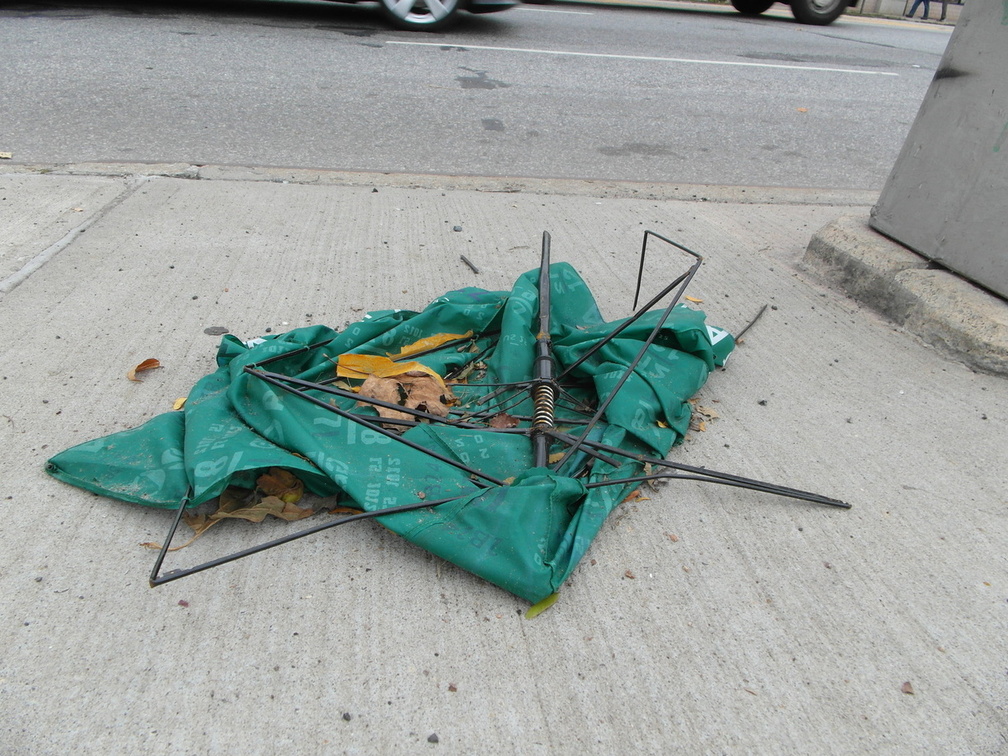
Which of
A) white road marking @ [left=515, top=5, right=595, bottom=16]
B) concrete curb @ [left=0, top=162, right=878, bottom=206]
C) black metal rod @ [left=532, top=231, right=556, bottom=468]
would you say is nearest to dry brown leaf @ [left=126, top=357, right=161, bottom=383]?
black metal rod @ [left=532, top=231, right=556, bottom=468]

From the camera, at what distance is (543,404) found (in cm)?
216

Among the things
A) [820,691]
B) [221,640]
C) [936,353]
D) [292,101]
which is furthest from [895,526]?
[292,101]

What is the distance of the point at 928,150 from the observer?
3.10 meters

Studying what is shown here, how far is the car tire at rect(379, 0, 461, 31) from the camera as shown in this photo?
313 inches

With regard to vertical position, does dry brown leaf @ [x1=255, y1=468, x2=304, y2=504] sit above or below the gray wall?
below

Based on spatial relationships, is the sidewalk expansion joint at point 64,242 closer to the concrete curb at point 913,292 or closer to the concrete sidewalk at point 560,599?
the concrete sidewalk at point 560,599

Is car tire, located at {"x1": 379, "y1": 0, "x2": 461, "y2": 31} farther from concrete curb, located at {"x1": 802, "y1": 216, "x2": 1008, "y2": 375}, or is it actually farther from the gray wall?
the gray wall

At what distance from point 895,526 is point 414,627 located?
1378mm

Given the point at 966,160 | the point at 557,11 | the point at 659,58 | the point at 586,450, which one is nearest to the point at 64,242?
the point at 586,450

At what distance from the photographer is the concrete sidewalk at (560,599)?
148 centimetres

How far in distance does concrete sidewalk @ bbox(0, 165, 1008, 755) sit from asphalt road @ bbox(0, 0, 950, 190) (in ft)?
6.86

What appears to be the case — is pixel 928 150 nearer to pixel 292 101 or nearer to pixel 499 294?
pixel 499 294

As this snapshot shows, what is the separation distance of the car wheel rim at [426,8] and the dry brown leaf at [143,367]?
22.1 ft

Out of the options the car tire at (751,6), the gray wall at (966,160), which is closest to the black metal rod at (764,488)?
the gray wall at (966,160)
